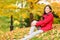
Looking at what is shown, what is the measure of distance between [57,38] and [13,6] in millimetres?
6000

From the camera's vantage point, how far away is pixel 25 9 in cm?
1533

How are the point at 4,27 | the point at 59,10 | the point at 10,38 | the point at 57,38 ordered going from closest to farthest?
the point at 57,38 → the point at 10,38 → the point at 59,10 → the point at 4,27

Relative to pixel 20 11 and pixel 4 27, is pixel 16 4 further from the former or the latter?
pixel 4 27

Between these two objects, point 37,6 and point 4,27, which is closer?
point 37,6

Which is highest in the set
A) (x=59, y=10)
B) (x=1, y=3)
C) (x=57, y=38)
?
(x=1, y=3)

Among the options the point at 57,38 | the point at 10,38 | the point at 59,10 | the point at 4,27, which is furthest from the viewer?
the point at 4,27

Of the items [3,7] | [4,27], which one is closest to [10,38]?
[3,7]

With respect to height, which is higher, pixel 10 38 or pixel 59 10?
pixel 59 10

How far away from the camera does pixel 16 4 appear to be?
49.4ft

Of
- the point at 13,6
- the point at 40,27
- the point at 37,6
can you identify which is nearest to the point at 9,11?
the point at 13,6

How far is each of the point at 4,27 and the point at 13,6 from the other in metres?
5.76

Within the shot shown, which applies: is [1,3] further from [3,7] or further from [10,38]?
[10,38]

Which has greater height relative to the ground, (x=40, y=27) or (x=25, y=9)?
(x=25, y=9)

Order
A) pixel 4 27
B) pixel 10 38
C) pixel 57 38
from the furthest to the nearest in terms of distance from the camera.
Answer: pixel 4 27, pixel 10 38, pixel 57 38
